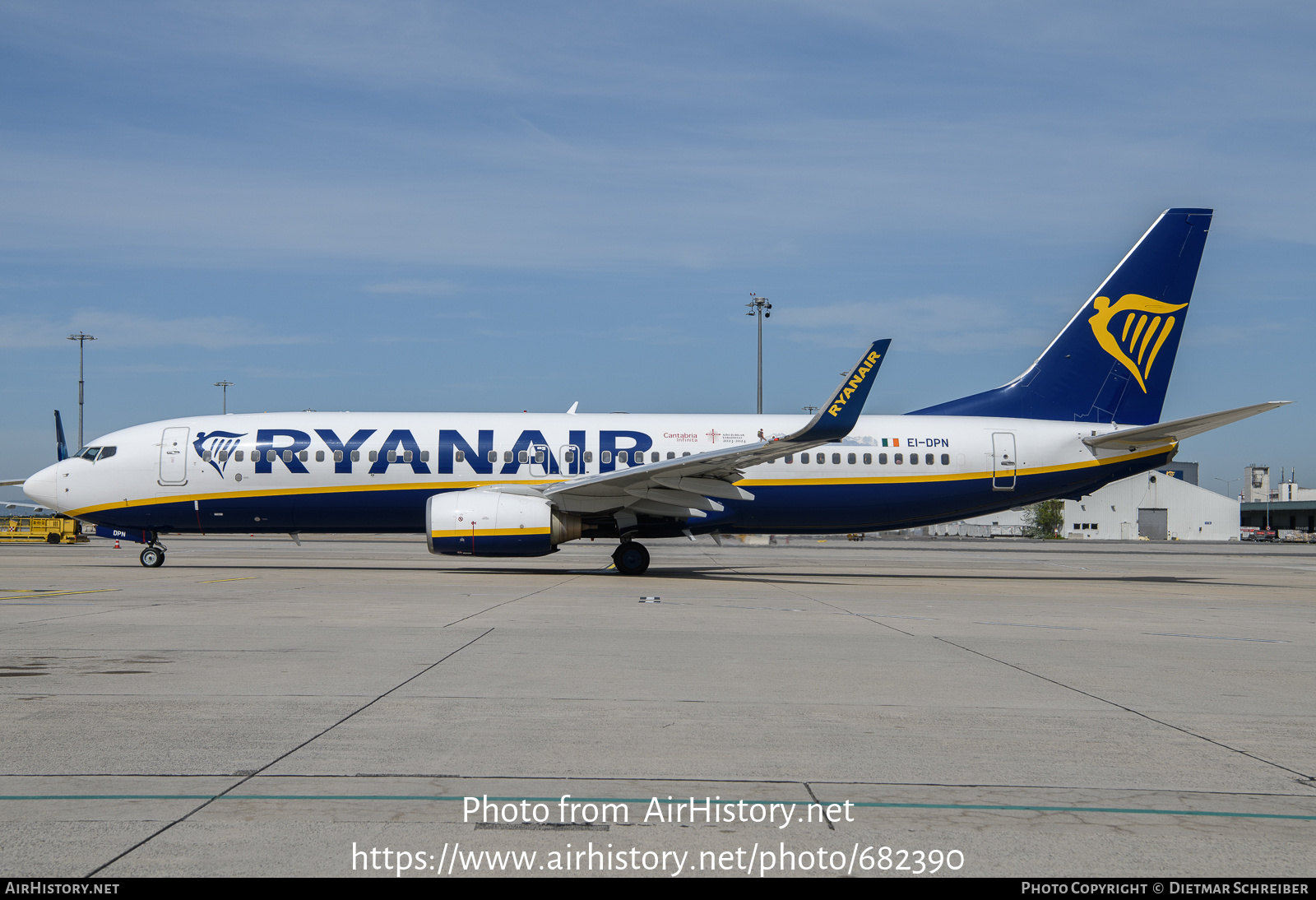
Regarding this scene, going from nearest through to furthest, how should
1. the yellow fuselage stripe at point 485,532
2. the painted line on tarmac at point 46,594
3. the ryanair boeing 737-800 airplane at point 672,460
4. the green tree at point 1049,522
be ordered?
the painted line on tarmac at point 46,594 → the yellow fuselage stripe at point 485,532 → the ryanair boeing 737-800 airplane at point 672,460 → the green tree at point 1049,522

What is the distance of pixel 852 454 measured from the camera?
2447cm

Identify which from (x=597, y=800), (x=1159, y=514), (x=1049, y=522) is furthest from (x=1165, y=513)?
(x=597, y=800)

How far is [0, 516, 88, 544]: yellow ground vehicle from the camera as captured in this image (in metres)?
46.4

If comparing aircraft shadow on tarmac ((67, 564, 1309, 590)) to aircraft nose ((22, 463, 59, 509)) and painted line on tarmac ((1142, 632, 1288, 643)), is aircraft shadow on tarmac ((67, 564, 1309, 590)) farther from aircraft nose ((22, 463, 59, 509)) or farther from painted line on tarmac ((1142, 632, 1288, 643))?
painted line on tarmac ((1142, 632, 1288, 643))

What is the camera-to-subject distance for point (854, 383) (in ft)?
64.6

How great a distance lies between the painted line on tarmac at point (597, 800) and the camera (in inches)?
184

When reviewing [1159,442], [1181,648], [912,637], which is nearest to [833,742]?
[912,637]

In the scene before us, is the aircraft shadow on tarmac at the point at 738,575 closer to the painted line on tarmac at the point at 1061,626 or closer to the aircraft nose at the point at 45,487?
the aircraft nose at the point at 45,487

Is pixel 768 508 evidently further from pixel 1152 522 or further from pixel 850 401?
pixel 1152 522

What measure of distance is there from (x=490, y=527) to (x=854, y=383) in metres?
8.27

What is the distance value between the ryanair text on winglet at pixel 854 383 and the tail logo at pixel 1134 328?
9417mm

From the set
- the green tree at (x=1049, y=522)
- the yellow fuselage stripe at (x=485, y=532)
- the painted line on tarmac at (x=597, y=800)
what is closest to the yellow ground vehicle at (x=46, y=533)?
the yellow fuselage stripe at (x=485, y=532)

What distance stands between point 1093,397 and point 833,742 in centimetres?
2254
